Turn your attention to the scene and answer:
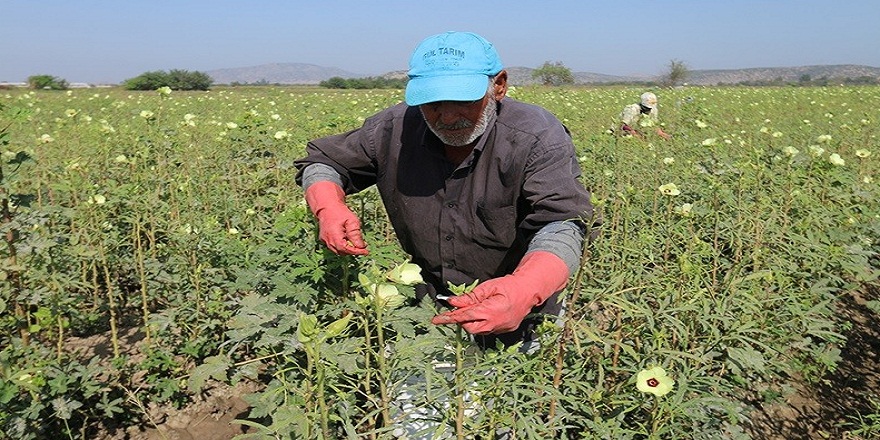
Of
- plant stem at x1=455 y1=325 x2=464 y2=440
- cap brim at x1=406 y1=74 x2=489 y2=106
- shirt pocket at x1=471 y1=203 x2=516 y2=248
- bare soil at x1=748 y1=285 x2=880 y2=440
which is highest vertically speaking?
cap brim at x1=406 y1=74 x2=489 y2=106

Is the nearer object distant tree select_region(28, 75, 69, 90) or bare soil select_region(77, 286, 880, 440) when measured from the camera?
bare soil select_region(77, 286, 880, 440)

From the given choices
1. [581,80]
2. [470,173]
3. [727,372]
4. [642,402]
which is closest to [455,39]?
[470,173]

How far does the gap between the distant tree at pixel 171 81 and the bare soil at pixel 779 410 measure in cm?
2427

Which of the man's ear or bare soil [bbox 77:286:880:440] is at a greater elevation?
the man's ear

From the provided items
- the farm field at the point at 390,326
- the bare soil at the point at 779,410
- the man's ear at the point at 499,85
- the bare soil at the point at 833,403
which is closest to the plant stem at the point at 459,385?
the farm field at the point at 390,326

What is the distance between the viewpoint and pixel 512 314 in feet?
4.32

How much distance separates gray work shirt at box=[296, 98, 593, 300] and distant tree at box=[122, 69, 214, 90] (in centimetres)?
2469

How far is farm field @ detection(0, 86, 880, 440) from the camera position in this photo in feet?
4.24

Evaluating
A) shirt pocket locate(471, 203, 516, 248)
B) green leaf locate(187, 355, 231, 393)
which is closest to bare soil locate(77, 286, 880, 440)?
green leaf locate(187, 355, 231, 393)

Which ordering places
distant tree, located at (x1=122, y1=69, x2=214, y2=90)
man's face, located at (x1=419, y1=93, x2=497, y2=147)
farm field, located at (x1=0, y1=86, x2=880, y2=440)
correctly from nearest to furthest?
farm field, located at (x1=0, y1=86, x2=880, y2=440) < man's face, located at (x1=419, y1=93, x2=497, y2=147) < distant tree, located at (x1=122, y1=69, x2=214, y2=90)

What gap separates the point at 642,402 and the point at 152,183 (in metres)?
3.47

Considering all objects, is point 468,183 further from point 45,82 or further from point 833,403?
point 45,82

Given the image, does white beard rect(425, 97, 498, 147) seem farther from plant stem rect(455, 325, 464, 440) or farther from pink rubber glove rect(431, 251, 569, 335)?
plant stem rect(455, 325, 464, 440)

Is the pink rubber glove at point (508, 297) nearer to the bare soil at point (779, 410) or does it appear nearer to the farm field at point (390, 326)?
the farm field at point (390, 326)
